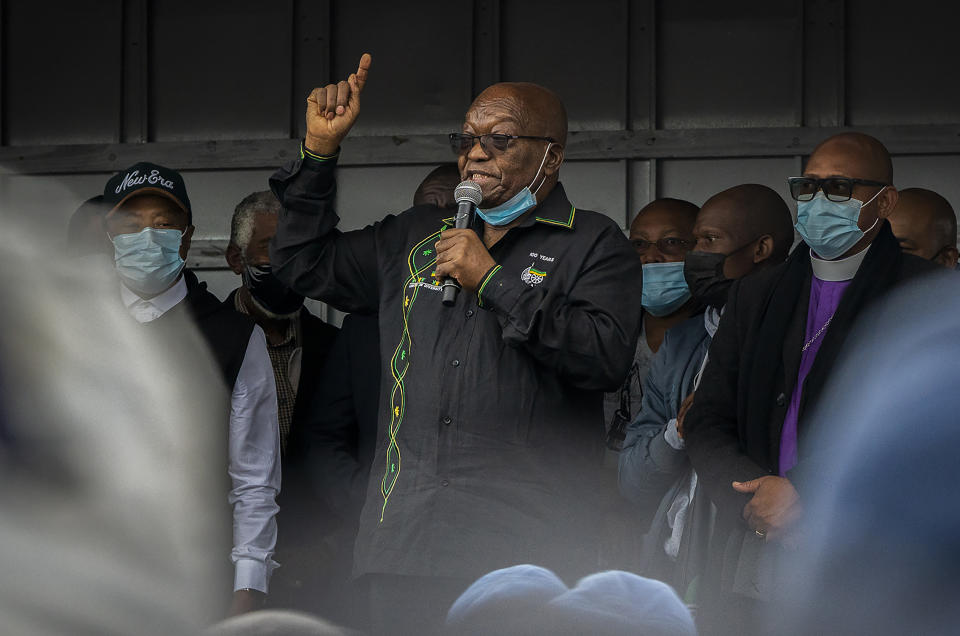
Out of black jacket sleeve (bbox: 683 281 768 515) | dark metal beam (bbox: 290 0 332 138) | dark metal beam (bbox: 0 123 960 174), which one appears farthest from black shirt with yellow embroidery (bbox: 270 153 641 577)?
dark metal beam (bbox: 290 0 332 138)

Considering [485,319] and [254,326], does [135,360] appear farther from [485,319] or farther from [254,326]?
[485,319]

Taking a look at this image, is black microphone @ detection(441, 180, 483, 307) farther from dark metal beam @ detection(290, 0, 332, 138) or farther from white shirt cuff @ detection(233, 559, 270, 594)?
dark metal beam @ detection(290, 0, 332, 138)

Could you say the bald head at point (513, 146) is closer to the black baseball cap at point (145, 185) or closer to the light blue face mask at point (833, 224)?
the light blue face mask at point (833, 224)

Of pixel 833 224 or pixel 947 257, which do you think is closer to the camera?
pixel 833 224

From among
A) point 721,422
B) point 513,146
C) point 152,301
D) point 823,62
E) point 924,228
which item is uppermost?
point 823,62

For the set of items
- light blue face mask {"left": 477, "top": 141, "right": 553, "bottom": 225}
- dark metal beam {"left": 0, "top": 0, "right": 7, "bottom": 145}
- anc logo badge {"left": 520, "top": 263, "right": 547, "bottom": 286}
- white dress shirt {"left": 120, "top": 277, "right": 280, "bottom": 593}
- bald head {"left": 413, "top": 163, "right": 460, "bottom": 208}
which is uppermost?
dark metal beam {"left": 0, "top": 0, "right": 7, "bottom": 145}

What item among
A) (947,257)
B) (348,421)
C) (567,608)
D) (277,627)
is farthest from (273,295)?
(567,608)

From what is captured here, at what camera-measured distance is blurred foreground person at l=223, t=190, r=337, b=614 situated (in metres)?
4.86

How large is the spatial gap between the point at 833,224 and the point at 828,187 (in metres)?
0.12

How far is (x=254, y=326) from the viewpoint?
4.27 m

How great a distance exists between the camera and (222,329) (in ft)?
13.7

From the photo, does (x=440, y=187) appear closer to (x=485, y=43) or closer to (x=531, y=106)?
(x=531, y=106)

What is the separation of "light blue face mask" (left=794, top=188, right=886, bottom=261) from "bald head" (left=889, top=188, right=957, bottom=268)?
1.27 meters

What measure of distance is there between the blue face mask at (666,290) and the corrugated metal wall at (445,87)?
2608 millimetres
